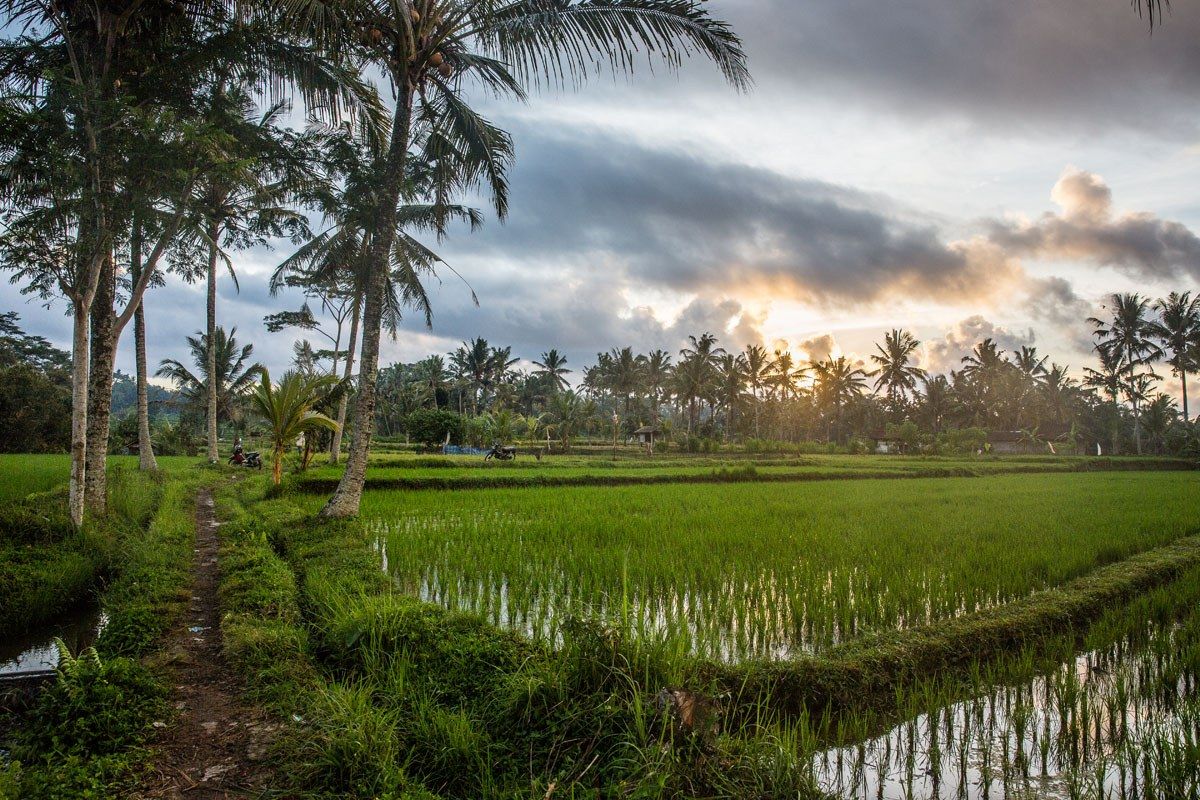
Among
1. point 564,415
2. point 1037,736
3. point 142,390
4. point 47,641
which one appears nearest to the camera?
point 1037,736

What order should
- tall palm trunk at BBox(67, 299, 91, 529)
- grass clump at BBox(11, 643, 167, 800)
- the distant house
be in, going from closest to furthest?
grass clump at BBox(11, 643, 167, 800)
tall palm trunk at BBox(67, 299, 91, 529)
the distant house

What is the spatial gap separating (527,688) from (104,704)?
2.03 m

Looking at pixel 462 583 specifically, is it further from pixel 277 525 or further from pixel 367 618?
pixel 277 525

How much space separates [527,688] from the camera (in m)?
2.90

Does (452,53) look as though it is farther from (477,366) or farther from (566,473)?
(477,366)

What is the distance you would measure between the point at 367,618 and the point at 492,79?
7906 mm

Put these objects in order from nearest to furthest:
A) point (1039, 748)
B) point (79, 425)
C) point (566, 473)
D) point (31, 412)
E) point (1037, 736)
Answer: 1. point (1039, 748)
2. point (1037, 736)
3. point (79, 425)
4. point (566, 473)
5. point (31, 412)

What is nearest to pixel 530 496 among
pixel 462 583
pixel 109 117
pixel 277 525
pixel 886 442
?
pixel 277 525

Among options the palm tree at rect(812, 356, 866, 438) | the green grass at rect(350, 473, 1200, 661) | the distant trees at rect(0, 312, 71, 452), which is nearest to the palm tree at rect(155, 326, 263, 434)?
the distant trees at rect(0, 312, 71, 452)

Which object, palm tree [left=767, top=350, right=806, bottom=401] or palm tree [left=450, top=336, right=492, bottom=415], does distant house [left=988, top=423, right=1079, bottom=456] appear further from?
palm tree [left=450, top=336, right=492, bottom=415]

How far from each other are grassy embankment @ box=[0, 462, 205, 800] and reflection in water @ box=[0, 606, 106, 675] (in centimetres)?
21

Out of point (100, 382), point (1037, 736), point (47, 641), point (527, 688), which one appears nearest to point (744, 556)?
point (1037, 736)

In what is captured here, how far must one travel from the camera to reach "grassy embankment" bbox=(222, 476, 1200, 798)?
97.3 inches

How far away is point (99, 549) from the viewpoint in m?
6.30
